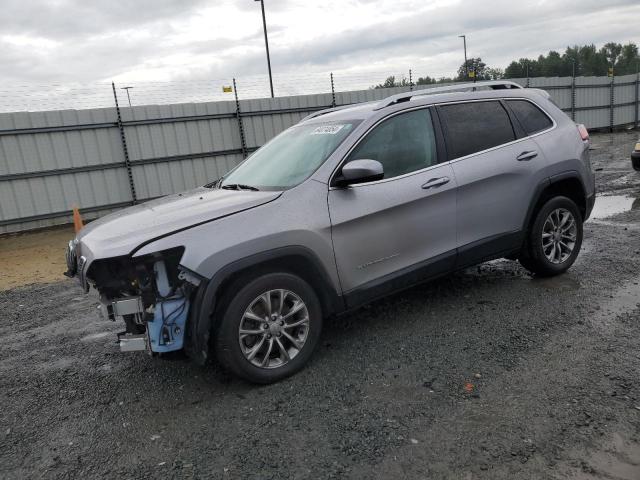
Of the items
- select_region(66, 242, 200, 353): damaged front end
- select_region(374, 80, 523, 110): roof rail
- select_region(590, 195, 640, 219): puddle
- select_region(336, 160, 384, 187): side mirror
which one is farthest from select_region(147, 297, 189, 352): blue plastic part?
select_region(590, 195, 640, 219): puddle

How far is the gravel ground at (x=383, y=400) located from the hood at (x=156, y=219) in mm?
1092

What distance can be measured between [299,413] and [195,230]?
51.0 inches

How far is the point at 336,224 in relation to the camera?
12.1 ft

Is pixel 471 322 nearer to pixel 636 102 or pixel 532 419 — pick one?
pixel 532 419

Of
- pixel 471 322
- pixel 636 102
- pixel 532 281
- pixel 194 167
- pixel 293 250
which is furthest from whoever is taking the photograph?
pixel 636 102

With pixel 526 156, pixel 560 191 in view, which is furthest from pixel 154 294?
pixel 560 191

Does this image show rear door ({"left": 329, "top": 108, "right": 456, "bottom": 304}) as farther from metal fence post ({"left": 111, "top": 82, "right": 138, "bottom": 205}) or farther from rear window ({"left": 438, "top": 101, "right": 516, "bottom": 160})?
metal fence post ({"left": 111, "top": 82, "right": 138, "bottom": 205})

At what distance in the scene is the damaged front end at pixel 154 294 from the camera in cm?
323

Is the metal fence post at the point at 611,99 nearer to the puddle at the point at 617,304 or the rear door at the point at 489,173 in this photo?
the puddle at the point at 617,304

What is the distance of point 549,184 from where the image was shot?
4879 millimetres

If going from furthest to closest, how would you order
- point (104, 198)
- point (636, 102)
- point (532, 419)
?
1. point (636, 102)
2. point (104, 198)
3. point (532, 419)

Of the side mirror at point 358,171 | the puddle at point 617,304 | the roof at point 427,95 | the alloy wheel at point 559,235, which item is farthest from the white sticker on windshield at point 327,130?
the puddle at point 617,304

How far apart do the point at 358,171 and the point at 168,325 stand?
1.63 meters

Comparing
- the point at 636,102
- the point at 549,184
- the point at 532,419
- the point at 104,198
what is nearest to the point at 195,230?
the point at 532,419
